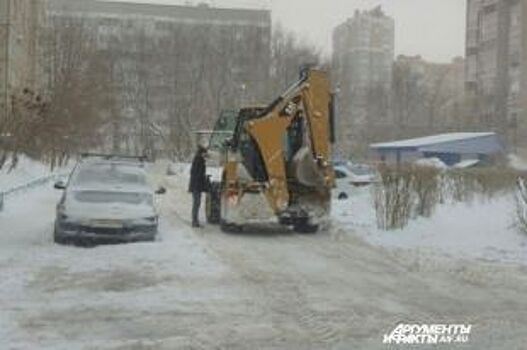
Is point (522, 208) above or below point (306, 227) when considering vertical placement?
above

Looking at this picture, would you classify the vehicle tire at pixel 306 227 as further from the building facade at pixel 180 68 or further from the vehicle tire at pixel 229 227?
the building facade at pixel 180 68

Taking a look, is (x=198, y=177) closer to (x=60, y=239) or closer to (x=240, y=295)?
(x=60, y=239)

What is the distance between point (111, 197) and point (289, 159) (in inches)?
201

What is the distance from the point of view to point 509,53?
9738 centimetres

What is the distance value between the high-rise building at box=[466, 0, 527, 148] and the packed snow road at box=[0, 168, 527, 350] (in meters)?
75.0

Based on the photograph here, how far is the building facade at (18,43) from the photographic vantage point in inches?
2547

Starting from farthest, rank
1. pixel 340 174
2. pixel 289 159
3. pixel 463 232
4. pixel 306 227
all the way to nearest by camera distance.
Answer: pixel 340 174 → pixel 289 159 → pixel 306 227 → pixel 463 232

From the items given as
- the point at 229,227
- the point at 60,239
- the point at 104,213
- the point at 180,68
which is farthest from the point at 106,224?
the point at 180,68

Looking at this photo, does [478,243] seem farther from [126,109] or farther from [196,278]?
[126,109]

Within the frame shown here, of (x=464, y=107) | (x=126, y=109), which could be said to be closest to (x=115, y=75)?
(x=126, y=109)

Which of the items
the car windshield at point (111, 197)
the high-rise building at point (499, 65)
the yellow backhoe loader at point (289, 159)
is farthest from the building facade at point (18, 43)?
the high-rise building at point (499, 65)

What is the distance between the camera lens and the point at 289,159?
74.7 feet

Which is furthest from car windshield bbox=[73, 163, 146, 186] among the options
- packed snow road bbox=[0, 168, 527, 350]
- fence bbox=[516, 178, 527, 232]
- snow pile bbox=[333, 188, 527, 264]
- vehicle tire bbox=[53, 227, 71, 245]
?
fence bbox=[516, 178, 527, 232]

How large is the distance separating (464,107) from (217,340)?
315 feet
